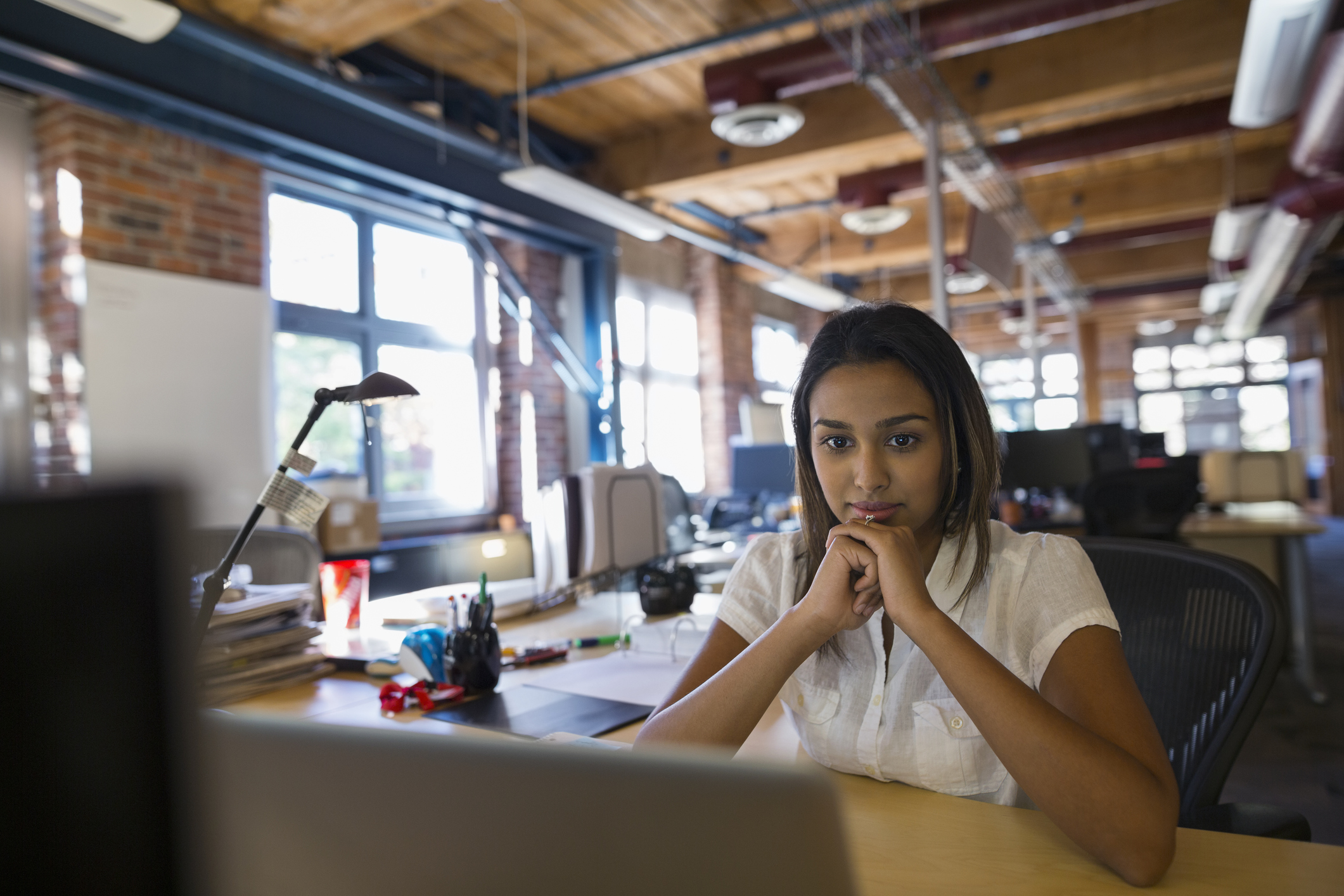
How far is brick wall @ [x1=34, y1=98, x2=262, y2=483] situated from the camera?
3.52 meters

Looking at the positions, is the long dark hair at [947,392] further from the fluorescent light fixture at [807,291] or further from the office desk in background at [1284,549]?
the fluorescent light fixture at [807,291]

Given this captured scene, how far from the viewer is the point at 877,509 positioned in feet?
3.99

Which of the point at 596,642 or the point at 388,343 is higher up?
the point at 388,343

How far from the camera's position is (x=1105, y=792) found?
2.92 ft

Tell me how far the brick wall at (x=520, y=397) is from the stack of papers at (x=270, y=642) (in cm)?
408

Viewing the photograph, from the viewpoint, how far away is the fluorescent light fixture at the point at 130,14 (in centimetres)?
253

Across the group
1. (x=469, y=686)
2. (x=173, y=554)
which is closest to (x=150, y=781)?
(x=173, y=554)

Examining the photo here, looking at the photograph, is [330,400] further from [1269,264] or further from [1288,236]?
[1269,264]

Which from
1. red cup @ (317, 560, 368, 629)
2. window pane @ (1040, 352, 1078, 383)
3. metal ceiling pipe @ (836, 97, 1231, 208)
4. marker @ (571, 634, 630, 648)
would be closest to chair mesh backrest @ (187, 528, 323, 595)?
red cup @ (317, 560, 368, 629)

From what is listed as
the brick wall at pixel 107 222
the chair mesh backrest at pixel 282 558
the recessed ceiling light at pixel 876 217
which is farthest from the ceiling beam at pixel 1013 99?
the chair mesh backrest at pixel 282 558

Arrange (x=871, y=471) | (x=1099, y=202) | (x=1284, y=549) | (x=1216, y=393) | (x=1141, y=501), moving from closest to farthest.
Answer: (x=871, y=471)
(x=1141, y=501)
(x=1284, y=549)
(x=1099, y=202)
(x=1216, y=393)

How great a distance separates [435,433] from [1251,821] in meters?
5.09

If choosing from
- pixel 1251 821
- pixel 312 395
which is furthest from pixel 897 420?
pixel 312 395

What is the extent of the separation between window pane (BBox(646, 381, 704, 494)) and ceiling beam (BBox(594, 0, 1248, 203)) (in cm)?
199
